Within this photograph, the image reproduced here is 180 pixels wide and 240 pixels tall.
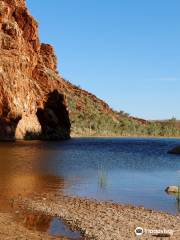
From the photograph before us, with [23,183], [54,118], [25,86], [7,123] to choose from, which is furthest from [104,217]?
[54,118]

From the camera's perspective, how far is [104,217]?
20859mm

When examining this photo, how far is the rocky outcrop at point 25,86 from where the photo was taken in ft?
406

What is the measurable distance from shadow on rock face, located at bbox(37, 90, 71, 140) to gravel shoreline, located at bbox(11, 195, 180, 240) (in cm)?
11972

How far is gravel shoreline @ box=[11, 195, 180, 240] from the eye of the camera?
17672 millimetres

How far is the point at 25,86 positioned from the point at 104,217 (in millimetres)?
118876

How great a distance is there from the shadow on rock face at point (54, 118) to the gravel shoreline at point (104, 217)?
120m

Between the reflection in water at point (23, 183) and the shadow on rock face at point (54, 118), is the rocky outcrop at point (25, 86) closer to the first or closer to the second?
the shadow on rock face at point (54, 118)

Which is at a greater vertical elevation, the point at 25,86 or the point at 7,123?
the point at 25,86

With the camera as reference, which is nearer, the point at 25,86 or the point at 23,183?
the point at 23,183

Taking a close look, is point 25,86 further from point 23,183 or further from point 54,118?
point 23,183

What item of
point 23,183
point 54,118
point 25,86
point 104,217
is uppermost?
point 25,86

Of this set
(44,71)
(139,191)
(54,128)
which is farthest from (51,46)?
(139,191)

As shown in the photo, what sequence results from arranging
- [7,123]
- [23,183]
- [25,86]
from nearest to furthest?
[23,183] → [7,123] → [25,86]

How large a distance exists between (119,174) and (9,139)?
7997 centimetres
